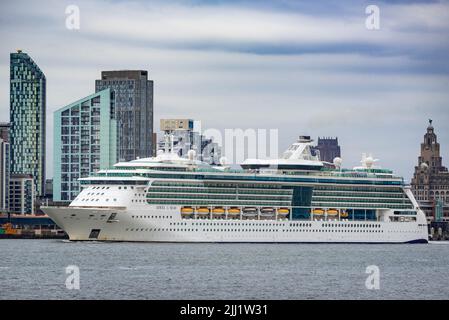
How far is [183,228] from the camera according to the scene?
360ft

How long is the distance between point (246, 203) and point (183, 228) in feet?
23.7

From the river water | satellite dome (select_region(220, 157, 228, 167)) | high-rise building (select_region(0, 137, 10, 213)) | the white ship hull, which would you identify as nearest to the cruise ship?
the white ship hull

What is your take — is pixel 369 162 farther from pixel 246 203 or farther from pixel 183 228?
pixel 183 228

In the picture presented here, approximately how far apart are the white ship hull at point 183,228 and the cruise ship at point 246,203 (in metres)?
0.08

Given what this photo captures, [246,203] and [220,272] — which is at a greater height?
[246,203]

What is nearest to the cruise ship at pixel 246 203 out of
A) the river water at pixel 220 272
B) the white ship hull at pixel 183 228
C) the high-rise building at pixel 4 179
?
the white ship hull at pixel 183 228

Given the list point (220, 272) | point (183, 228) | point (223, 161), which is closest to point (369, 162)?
point (223, 161)

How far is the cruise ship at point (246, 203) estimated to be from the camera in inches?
4269

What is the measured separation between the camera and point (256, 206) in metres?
115

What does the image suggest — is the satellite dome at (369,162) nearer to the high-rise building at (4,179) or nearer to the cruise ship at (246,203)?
the cruise ship at (246,203)

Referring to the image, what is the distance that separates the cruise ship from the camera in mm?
108438

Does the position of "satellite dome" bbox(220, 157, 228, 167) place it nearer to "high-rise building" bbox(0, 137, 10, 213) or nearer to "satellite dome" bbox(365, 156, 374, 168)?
"satellite dome" bbox(365, 156, 374, 168)
